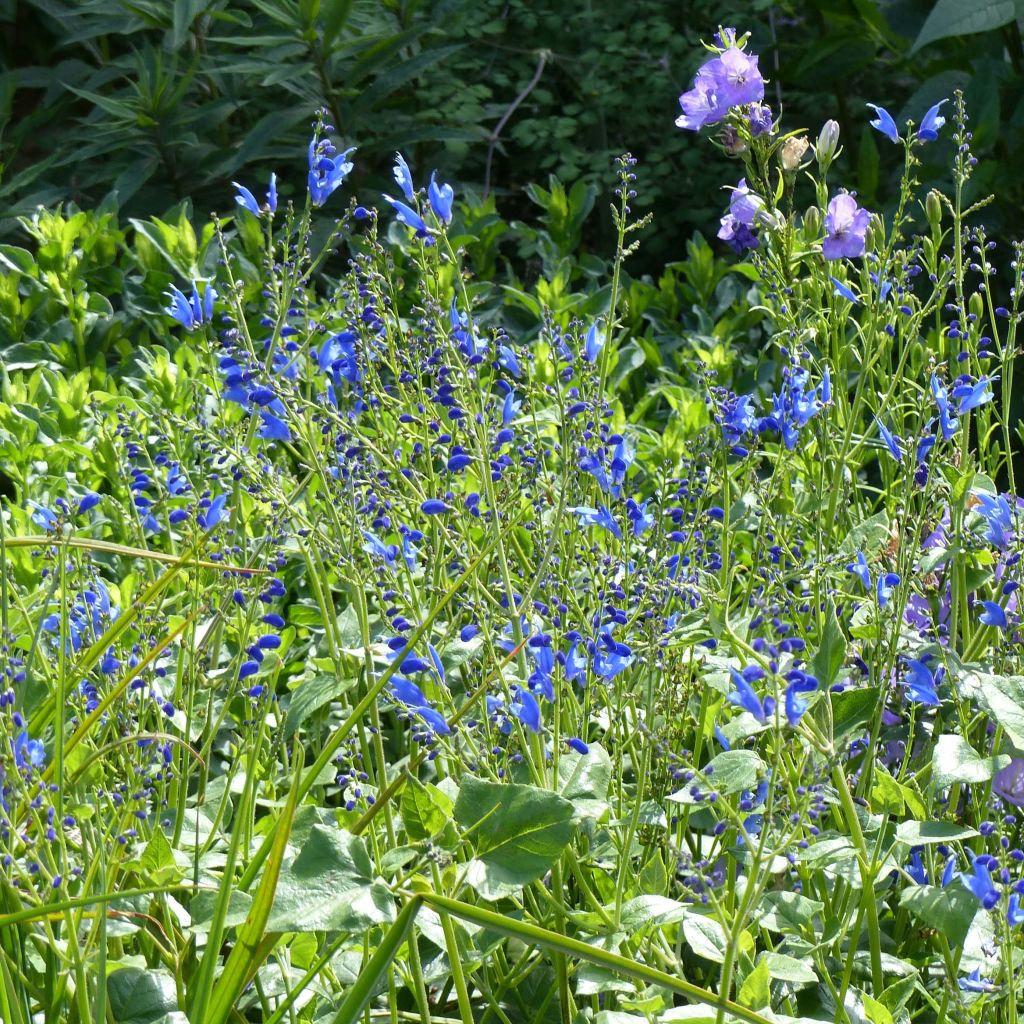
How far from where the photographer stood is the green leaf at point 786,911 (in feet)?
4.61

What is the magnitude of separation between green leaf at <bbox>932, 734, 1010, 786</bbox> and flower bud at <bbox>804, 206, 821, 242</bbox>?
0.61 metres

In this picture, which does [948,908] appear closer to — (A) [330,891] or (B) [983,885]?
(B) [983,885]

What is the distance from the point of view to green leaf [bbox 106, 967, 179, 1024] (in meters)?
1.38

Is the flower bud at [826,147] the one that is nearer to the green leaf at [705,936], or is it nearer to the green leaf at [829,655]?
the green leaf at [829,655]

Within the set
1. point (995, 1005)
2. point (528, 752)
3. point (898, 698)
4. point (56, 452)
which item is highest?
point (56, 452)

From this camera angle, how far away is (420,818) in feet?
4.20

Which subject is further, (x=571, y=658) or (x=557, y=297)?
(x=557, y=297)

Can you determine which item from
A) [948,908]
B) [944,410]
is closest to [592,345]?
[944,410]

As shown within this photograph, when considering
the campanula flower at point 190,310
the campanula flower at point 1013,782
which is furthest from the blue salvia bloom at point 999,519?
the campanula flower at point 190,310

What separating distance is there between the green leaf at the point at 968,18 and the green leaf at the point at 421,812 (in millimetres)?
2758

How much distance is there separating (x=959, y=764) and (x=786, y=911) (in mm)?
245

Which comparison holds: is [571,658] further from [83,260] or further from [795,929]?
[83,260]

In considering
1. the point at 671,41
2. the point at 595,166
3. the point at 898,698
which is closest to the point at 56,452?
the point at 898,698

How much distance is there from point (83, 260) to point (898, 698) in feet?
7.68
